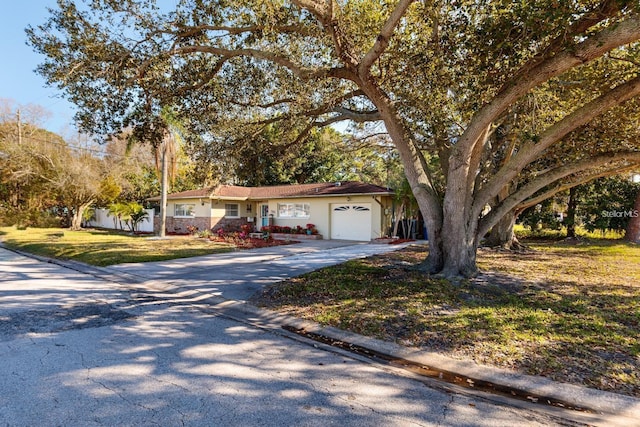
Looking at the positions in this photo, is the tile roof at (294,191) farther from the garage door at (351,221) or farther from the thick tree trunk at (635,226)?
the thick tree trunk at (635,226)

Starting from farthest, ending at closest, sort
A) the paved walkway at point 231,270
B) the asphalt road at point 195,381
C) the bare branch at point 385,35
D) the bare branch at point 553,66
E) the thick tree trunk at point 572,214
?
1. the thick tree trunk at point 572,214
2. the paved walkway at point 231,270
3. the bare branch at point 385,35
4. the bare branch at point 553,66
5. the asphalt road at point 195,381

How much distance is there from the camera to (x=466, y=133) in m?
7.19

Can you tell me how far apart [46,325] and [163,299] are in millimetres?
2050

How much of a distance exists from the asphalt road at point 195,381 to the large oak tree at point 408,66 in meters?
4.58

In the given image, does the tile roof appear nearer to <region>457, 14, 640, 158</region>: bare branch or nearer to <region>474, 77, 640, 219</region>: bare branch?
<region>474, 77, 640, 219</region>: bare branch

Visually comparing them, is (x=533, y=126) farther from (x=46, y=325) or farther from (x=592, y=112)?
(x=46, y=325)

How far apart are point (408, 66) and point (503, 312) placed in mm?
5035

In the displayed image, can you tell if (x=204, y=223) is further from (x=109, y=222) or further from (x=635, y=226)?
(x=635, y=226)

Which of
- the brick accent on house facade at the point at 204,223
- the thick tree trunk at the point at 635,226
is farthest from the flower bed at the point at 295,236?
the thick tree trunk at the point at 635,226

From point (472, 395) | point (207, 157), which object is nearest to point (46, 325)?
point (472, 395)

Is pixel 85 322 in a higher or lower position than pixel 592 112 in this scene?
lower

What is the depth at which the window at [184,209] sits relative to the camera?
24.0m

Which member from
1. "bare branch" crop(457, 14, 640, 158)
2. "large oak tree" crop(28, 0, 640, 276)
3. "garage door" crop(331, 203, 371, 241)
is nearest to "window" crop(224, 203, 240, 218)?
"garage door" crop(331, 203, 371, 241)

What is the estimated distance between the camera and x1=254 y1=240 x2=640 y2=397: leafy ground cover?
4.10 metres
